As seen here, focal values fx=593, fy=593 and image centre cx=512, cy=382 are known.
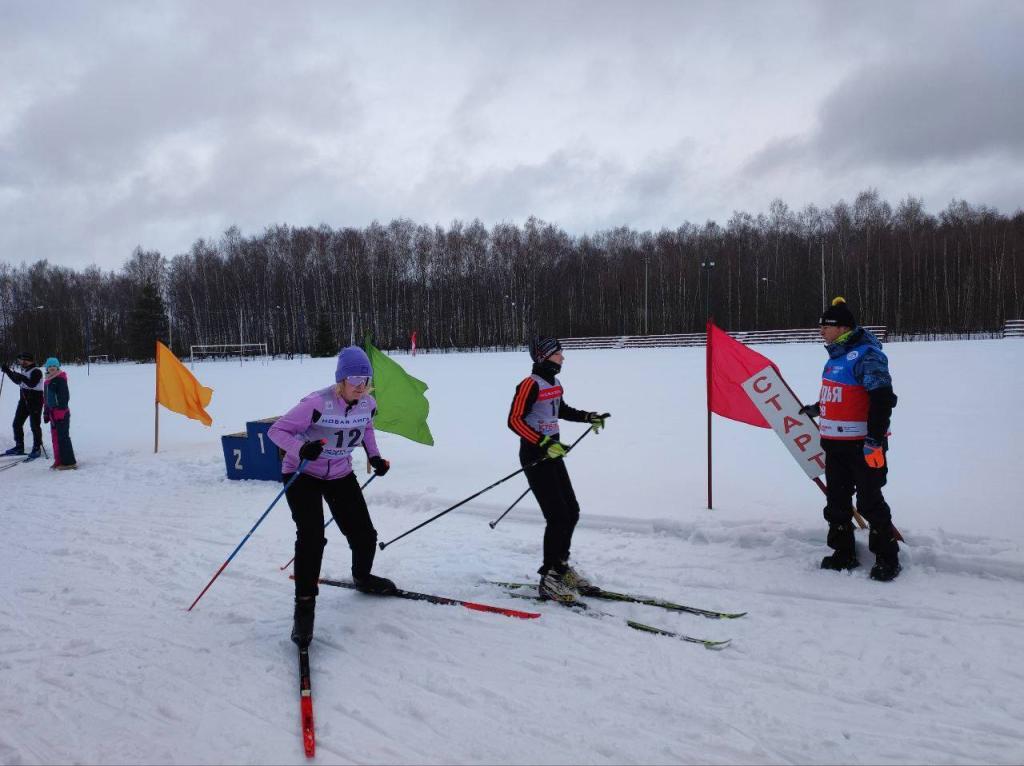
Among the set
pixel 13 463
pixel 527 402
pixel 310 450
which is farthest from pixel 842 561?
pixel 13 463

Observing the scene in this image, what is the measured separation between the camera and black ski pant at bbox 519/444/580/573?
408cm

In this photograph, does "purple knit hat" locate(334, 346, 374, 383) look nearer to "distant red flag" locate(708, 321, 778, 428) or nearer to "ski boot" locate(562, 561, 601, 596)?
"ski boot" locate(562, 561, 601, 596)

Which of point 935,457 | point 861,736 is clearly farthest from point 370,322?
point 861,736

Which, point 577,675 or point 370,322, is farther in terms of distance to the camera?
point 370,322

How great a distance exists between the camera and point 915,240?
45.0 meters

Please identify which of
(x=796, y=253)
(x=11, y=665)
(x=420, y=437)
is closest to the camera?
(x=11, y=665)

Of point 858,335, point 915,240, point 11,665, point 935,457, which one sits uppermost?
point 915,240

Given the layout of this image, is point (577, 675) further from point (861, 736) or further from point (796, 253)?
point (796, 253)

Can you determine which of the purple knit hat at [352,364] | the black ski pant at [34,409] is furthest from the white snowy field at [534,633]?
the black ski pant at [34,409]

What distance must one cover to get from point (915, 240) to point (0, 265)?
9405 cm

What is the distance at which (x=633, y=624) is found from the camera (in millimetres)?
3658

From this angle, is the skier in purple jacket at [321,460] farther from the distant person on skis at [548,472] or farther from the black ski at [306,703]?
the distant person on skis at [548,472]

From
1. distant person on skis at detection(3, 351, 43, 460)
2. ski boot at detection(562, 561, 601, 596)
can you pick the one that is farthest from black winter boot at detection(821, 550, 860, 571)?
distant person on skis at detection(3, 351, 43, 460)

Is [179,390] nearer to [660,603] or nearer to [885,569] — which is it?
[660,603]
